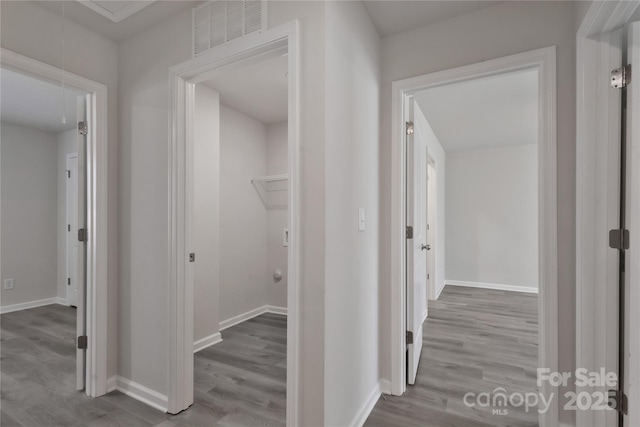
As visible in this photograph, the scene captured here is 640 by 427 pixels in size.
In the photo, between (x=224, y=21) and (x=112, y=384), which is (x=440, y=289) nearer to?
(x=112, y=384)

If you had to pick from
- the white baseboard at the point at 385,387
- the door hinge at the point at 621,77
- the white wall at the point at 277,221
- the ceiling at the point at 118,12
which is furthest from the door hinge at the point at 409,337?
the ceiling at the point at 118,12

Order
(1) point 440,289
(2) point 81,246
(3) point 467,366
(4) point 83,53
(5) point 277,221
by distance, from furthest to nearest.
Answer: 1. (1) point 440,289
2. (5) point 277,221
3. (3) point 467,366
4. (2) point 81,246
5. (4) point 83,53

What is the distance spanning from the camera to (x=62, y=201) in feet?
Result: 15.6

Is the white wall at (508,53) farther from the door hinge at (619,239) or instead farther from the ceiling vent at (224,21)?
the ceiling vent at (224,21)

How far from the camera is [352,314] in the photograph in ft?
5.82

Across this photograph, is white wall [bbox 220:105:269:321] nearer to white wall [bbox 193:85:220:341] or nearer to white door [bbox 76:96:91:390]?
white wall [bbox 193:85:220:341]

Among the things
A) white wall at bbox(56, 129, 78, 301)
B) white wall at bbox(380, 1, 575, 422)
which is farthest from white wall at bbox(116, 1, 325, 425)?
white wall at bbox(56, 129, 78, 301)

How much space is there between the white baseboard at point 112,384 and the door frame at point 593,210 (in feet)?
9.36

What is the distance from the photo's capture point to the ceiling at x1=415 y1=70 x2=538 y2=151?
3114mm

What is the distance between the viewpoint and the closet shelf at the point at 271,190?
13.3 ft

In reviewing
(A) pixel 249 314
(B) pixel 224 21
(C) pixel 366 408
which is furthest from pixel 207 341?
(B) pixel 224 21

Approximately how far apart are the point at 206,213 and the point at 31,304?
352 centimetres

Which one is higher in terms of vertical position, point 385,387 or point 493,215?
point 493,215

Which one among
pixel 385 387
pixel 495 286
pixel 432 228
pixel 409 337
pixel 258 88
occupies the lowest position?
pixel 495 286
